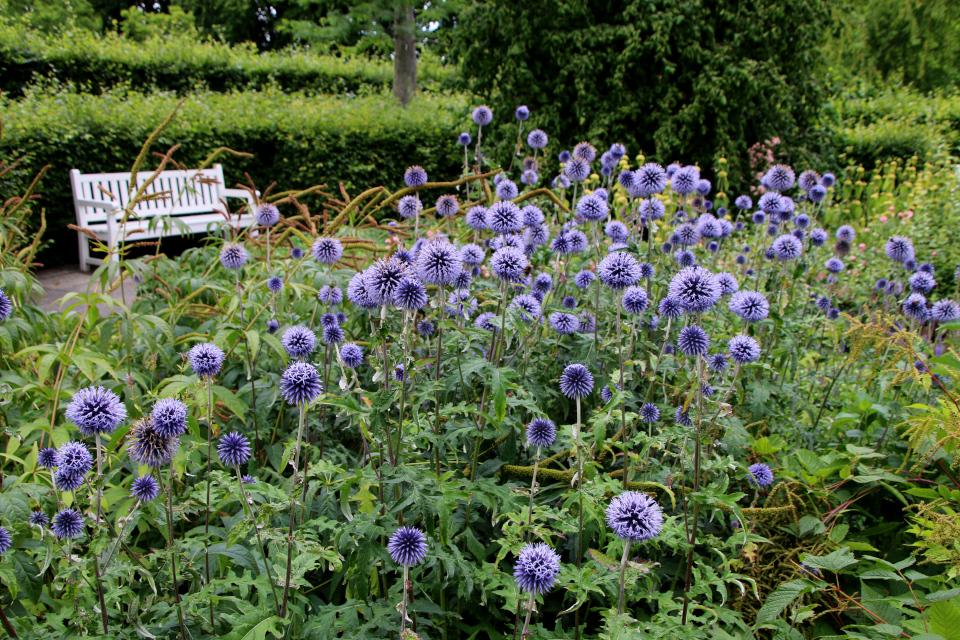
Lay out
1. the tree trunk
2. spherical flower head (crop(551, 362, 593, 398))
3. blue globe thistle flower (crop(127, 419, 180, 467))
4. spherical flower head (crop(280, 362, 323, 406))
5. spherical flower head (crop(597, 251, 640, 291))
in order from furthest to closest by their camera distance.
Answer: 1. the tree trunk
2. spherical flower head (crop(597, 251, 640, 291))
3. spherical flower head (crop(551, 362, 593, 398))
4. spherical flower head (crop(280, 362, 323, 406))
5. blue globe thistle flower (crop(127, 419, 180, 467))

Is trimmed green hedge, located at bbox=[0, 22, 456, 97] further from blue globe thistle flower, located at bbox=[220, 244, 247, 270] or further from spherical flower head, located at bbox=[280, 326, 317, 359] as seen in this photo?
spherical flower head, located at bbox=[280, 326, 317, 359]

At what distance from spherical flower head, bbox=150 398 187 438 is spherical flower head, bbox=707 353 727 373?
5.87 feet

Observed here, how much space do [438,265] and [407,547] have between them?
→ 2.67 feet

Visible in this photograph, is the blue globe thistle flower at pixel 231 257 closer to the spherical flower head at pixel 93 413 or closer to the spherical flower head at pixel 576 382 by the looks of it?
the spherical flower head at pixel 93 413

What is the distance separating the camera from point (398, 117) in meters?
11.0

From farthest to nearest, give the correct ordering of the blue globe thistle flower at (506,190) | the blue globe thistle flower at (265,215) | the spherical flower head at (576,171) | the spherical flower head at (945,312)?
the spherical flower head at (576,171)
the blue globe thistle flower at (506,190)
the blue globe thistle flower at (265,215)
the spherical flower head at (945,312)

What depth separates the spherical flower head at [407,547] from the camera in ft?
4.63

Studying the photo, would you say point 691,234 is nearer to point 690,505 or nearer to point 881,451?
point 881,451

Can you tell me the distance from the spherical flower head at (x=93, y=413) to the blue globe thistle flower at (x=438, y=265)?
36.0 inches

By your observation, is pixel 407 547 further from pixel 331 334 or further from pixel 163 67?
pixel 163 67

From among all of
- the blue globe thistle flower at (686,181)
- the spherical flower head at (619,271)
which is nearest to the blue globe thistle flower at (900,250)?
the blue globe thistle flower at (686,181)

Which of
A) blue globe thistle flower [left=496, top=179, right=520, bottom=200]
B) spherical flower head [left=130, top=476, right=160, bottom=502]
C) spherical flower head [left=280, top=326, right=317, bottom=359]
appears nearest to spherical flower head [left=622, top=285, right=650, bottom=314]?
spherical flower head [left=280, top=326, right=317, bottom=359]

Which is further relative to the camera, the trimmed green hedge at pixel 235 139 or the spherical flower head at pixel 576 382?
the trimmed green hedge at pixel 235 139

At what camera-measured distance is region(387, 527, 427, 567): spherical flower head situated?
4.63 ft
